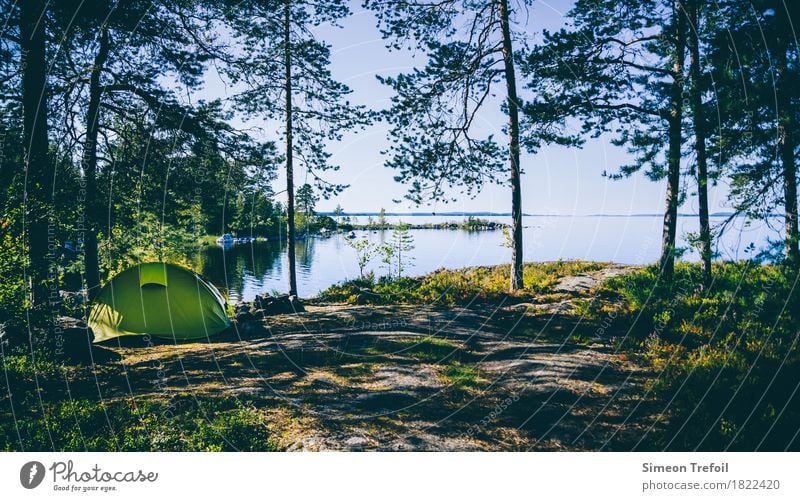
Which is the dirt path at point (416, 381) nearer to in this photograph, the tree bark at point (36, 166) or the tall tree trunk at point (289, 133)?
the tree bark at point (36, 166)

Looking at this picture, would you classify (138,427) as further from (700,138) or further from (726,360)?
(700,138)

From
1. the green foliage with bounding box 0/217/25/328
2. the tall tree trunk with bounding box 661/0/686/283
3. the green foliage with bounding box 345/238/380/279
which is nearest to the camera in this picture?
the green foliage with bounding box 0/217/25/328

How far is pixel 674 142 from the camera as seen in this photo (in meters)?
9.28

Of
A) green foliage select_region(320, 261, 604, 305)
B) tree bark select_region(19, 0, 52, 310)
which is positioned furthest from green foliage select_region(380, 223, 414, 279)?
tree bark select_region(19, 0, 52, 310)

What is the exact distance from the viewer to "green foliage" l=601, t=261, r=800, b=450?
446cm

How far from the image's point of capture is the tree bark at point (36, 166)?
19.2ft

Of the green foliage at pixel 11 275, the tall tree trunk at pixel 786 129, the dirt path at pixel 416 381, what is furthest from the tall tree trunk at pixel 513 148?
the green foliage at pixel 11 275

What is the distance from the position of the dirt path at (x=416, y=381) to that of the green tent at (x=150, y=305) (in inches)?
29.5

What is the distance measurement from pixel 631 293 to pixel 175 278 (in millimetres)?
12519

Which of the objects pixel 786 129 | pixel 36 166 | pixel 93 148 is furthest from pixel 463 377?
pixel 93 148

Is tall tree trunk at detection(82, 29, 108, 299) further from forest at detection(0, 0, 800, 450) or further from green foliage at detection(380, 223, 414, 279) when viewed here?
green foliage at detection(380, 223, 414, 279)

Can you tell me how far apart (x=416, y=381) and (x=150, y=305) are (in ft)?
24.1

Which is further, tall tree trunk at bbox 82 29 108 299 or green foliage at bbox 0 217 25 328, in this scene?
tall tree trunk at bbox 82 29 108 299

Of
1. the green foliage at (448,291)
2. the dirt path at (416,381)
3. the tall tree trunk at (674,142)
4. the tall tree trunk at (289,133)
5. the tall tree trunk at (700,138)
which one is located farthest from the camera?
the green foliage at (448,291)
